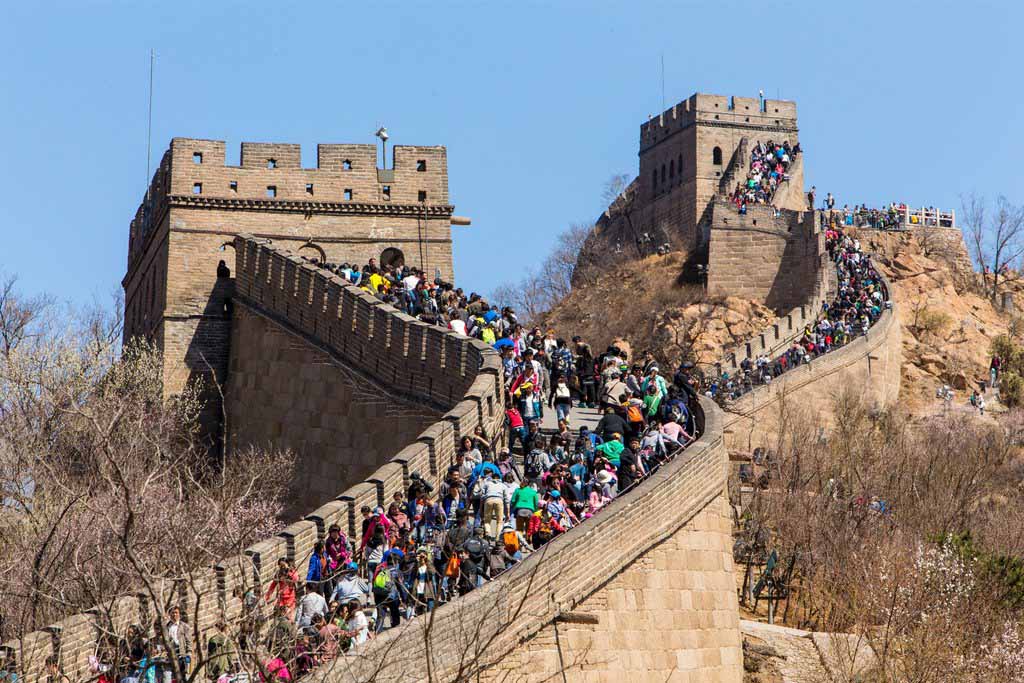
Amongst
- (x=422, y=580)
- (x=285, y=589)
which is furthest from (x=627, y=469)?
(x=285, y=589)

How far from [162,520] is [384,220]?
813 inches

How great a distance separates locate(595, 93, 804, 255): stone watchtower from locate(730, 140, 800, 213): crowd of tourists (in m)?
1.34

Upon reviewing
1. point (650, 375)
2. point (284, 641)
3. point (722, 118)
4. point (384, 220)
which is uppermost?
point (722, 118)

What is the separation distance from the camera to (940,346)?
6291 centimetres

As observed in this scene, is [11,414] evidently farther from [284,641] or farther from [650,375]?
[284,641]

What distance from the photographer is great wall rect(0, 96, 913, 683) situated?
21469mm

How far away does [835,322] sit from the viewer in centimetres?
5794

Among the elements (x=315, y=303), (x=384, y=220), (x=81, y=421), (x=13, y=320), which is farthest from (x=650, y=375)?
(x=13, y=320)

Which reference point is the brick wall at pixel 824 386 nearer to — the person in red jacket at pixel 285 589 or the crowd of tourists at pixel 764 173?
the crowd of tourists at pixel 764 173

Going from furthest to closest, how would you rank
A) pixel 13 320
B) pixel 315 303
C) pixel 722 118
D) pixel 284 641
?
pixel 722 118
pixel 13 320
pixel 315 303
pixel 284 641

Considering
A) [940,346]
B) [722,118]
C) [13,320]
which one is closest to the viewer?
[13,320]

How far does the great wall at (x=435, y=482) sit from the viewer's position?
70.4ft

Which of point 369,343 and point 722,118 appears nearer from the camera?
point 369,343

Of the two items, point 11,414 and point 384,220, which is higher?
point 384,220
